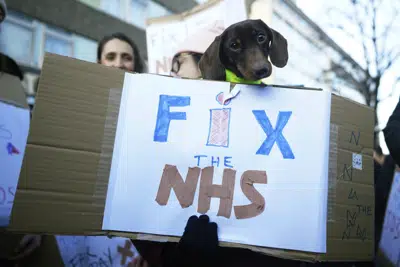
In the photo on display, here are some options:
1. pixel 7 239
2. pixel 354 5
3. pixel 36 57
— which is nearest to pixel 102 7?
pixel 36 57

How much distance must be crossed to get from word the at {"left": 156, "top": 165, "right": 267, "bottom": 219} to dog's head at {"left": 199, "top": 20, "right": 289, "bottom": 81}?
1.51ft

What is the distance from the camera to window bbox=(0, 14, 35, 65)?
27.5 ft

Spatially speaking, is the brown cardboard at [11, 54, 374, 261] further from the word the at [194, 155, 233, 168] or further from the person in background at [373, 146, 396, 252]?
the person in background at [373, 146, 396, 252]

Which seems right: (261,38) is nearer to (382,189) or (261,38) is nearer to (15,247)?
(382,189)

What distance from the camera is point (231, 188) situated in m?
1.22

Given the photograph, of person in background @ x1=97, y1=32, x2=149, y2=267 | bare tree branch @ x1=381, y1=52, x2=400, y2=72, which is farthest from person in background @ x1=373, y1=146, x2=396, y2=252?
bare tree branch @ x1=381, y1=52, x2=400, y2=72

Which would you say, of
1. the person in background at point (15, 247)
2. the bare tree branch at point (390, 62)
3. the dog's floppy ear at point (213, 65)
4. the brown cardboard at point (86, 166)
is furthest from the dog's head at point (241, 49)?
the bare tree branch at point (390, 62)

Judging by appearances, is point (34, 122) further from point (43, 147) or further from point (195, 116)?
point (195, 116)

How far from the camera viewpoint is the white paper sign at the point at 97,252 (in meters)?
1.66

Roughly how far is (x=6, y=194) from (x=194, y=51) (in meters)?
1.39

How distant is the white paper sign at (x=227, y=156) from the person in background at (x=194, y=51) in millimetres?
1040

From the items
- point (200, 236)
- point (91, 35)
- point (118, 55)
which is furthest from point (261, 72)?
point (91, 35)

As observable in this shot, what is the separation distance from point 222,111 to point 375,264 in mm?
1153

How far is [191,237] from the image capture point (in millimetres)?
1153
